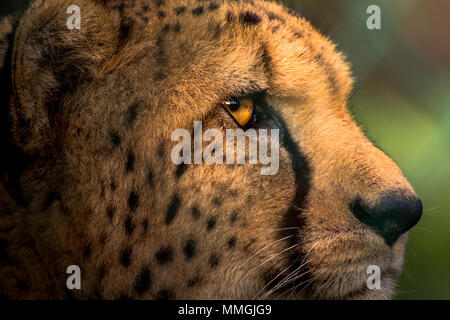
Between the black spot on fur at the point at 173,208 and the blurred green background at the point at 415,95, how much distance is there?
3.84ft

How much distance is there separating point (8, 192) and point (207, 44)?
2.36ft

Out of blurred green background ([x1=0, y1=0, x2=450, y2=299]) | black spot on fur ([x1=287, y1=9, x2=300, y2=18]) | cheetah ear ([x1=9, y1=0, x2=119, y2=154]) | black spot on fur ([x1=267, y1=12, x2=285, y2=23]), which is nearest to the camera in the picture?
cheetah ear ([x1=9, y1=0, x2=119, y2=154])

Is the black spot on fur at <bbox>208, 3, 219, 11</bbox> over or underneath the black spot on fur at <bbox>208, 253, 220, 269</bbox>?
over

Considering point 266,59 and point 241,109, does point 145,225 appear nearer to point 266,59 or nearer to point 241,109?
point 241,109

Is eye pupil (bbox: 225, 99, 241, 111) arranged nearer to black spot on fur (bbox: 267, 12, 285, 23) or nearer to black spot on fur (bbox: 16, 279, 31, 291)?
black spot on fur (bbox: 267, 12, 285, 23)

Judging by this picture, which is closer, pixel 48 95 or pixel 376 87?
pixel 48 95

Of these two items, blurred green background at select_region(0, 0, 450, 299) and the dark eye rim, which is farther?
blurred green background at select_region(0, 0, 450, 299)

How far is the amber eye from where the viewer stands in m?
1.77

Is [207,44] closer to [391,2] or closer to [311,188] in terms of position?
[311,188]

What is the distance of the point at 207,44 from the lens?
1790 mm

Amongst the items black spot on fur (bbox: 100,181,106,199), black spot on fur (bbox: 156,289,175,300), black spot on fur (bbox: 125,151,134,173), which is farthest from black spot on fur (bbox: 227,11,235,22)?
black spot on fur (bbox: 156,289,175,300)

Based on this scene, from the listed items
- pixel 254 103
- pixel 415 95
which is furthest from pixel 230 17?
pixel 415 95

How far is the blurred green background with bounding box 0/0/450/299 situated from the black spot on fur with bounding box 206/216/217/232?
1149mm

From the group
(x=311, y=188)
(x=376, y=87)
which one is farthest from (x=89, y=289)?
(x=376, y=87)
